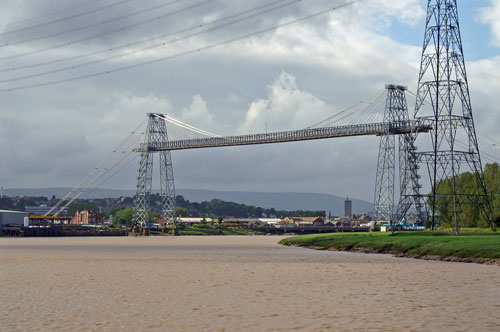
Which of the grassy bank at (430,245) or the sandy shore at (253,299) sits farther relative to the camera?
the grassy bank at (430,245)

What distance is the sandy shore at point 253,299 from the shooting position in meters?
14.8

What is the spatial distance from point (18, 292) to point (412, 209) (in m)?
76.6

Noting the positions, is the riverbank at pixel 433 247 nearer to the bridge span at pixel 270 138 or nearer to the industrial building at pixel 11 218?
the bridge span at pixel 270 138

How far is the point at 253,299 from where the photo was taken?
1919 cm

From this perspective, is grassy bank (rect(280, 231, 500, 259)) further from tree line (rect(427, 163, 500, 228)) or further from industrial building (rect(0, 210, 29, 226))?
industrial building (rect(0, 210, 29, 226))

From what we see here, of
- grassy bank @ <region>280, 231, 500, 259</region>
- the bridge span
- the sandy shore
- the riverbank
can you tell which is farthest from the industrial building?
the sandy shore

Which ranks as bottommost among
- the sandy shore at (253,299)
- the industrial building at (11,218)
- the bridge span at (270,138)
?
the sandy shore at (253,299)

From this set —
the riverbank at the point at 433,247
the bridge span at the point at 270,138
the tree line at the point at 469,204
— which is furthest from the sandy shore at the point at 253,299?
the bridge span at the point at 270,138

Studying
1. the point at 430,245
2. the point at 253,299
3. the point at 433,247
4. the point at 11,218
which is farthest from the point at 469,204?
the point at 11,218

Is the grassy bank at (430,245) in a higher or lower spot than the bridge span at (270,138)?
lower

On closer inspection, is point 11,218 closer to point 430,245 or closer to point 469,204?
point 469,204

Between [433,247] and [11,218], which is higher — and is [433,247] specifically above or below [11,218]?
below

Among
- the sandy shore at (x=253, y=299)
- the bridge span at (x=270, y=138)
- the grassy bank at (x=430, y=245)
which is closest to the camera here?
the sandy shore at (x=253, y=299)

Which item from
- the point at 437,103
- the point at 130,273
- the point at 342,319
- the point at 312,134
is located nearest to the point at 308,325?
the point at 342,319
